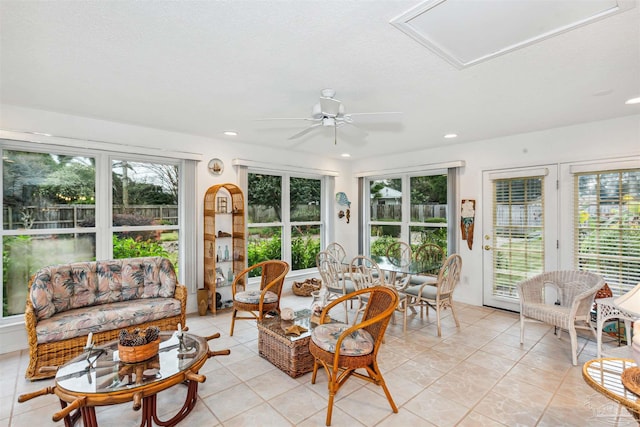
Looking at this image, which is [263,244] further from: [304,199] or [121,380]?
[121,380]

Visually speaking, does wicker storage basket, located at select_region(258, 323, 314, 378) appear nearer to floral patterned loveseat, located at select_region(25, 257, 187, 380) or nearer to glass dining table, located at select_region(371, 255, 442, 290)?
floral patterned loveseat, located at select_region(25, 257, 187, 380)

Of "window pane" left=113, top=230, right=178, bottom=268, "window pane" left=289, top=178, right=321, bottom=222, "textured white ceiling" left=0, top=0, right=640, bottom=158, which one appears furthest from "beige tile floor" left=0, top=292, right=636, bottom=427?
"window pane" left=289, top=178, right=321, bottom=222

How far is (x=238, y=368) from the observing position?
9.31ft

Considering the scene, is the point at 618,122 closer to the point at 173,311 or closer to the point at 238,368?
the point at 238,368

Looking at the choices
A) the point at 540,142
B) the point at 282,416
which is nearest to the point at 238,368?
the point at 282,416

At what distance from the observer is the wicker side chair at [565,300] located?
292 centimetres

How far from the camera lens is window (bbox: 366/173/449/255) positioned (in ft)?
17.4

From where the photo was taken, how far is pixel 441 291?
3631 mm

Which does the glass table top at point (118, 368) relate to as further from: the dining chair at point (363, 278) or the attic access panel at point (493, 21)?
the attic access panel at point (493, 21)

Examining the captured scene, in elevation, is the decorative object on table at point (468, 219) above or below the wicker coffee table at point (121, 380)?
above

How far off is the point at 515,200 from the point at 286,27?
13.1 ft

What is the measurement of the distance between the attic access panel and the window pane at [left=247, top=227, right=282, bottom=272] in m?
4.05

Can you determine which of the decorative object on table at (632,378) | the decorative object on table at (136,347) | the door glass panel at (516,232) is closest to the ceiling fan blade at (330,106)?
the decorative object on table at (136,347)

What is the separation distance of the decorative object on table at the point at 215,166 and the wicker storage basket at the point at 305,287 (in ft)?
7.64
